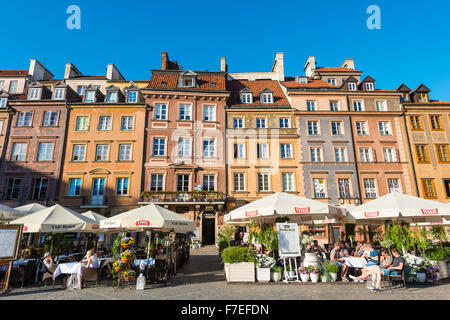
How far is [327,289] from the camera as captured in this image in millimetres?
8250

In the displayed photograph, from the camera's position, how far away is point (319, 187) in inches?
977

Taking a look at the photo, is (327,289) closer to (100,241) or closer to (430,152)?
(100,241)

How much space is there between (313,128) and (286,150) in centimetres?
373

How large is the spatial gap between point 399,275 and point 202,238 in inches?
689

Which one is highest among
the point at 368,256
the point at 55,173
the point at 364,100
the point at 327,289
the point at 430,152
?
the point at 364,100

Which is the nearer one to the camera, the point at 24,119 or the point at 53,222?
the point at 53,222

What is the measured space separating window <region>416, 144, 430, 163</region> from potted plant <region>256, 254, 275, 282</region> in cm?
2359

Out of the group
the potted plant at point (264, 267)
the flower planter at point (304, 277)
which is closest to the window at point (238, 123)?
the potted plant at point (264, 267)

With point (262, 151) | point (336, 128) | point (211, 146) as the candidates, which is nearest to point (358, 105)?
point (336, 128)

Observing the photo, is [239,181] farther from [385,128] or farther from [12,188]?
[12,188]

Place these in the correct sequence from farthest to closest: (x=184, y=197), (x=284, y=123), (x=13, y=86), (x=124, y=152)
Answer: (x=13, y=86) → (x=284, y=123) → (x=124, y=152) → (x=184, y=197)

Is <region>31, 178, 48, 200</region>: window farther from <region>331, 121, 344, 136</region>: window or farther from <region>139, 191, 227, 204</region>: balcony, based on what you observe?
<region>331, 121, 344, 136</region>: window
